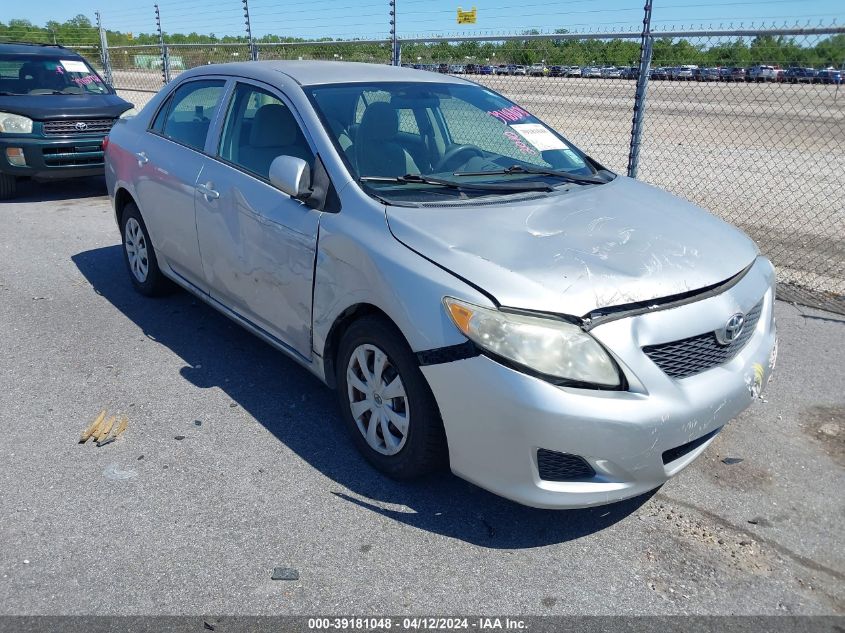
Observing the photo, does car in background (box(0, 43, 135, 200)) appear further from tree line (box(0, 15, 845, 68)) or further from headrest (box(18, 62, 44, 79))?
tree line (box(0, 15, 845, 68))

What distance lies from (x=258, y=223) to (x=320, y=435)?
3.80 feet

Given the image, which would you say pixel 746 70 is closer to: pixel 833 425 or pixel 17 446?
pixel 833 425

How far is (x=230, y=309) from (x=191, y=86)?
171 centimetres

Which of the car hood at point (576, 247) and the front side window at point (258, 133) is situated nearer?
the car hood at point (576, 247)

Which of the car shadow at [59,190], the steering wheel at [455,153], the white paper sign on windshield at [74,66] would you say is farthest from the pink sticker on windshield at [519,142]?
the white paper sign on windshield at [74,66]

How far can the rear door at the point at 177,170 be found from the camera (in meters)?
4.55

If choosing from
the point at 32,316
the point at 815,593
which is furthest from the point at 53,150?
the point at 815,593

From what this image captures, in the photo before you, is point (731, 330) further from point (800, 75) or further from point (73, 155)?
point (73, 155)

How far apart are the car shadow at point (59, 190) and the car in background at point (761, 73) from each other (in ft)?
26.3

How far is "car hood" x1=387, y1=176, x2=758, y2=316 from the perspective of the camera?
9.08 ft

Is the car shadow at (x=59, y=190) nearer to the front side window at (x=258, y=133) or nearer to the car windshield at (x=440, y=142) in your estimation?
the front side window at (x=258, y=133)

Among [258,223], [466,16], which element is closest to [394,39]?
[466,16]

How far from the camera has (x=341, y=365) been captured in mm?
3455

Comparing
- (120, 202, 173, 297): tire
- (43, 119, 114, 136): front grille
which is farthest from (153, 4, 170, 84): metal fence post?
(120, 202, 173, 297): tire
